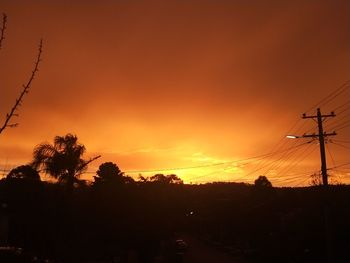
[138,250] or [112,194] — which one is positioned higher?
[112,194]

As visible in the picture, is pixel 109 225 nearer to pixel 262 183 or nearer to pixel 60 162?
pixel 60 162

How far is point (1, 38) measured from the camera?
4387mm

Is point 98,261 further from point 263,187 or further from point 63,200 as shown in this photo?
point 263,187

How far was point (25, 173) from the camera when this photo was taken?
35094 mm

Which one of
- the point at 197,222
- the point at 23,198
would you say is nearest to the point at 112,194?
the point at 23,198

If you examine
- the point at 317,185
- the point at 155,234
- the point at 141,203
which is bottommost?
the point at 155,234

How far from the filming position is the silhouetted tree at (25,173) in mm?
33594

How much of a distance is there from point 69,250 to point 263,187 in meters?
62.5

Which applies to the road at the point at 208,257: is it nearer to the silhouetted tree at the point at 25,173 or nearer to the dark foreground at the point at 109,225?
the dark foreground at the point at 109,225

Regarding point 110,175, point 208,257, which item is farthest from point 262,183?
point 110,175

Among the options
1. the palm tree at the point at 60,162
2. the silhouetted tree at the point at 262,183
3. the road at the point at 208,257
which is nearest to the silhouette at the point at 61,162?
the palm tree at the point at 60,162

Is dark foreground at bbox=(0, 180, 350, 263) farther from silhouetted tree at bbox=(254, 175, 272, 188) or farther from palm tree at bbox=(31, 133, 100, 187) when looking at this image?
silhouetted tree at bbox=(254, 175, 272, 188)

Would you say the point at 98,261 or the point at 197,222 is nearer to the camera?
the point at 98,261

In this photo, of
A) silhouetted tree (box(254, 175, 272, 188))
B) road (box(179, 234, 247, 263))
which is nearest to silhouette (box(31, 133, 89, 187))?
road (box(179, 234, 247, 263))
